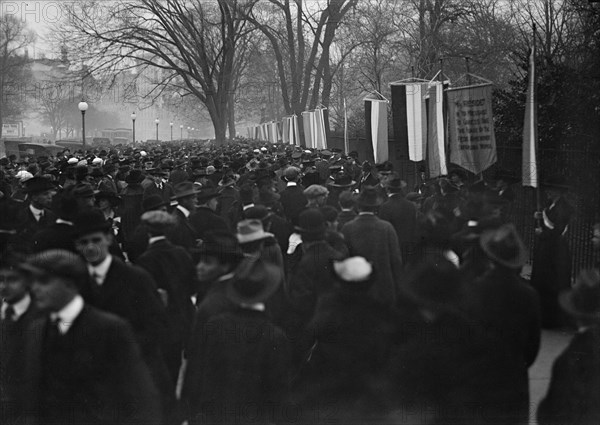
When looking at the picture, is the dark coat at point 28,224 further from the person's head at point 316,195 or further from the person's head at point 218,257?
the person's head at point 316,195

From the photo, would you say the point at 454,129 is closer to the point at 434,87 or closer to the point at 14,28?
the point at 434,87

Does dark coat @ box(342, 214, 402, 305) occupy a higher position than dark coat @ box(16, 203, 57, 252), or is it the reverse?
dark coat @ box(16, 203, 57, 252)

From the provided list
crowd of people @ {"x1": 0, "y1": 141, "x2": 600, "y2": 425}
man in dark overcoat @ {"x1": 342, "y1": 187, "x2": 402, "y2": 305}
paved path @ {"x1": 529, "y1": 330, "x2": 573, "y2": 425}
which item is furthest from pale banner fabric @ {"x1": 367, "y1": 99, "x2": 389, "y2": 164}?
crowd of people @ {"x1": 0, "y1": 141, "x2": 600, "y2": 425}

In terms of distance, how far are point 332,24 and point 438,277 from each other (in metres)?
35.9

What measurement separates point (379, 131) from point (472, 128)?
5148 millimetres

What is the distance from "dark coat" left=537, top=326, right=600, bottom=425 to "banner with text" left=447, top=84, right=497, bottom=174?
6.15 m

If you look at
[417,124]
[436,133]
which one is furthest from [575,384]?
[417,124]

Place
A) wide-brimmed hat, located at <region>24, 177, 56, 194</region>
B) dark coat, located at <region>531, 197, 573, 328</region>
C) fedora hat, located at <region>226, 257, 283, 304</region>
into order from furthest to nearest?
wide-brimmed hat, located at <region>24, 177, 56, 194</region>
dark coat, located at <region>531, 197, 573, 328</region>
fedora hat, located at <region>226, 257, 283, 304</region>

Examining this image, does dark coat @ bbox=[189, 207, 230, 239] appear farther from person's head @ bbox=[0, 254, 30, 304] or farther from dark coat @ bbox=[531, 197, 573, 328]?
dark coat @ bbox=[531, 197, 573, 328]

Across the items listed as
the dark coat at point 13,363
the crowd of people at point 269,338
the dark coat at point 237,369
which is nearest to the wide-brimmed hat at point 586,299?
the crowd of people at point 269,338

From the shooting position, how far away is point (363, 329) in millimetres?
4613

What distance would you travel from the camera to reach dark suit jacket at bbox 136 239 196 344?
5.26 m

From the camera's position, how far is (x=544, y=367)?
5.48m

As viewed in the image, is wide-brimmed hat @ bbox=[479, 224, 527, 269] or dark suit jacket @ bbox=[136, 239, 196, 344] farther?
dark suit jacket @ bbox=[136, 239, 196, 344]
